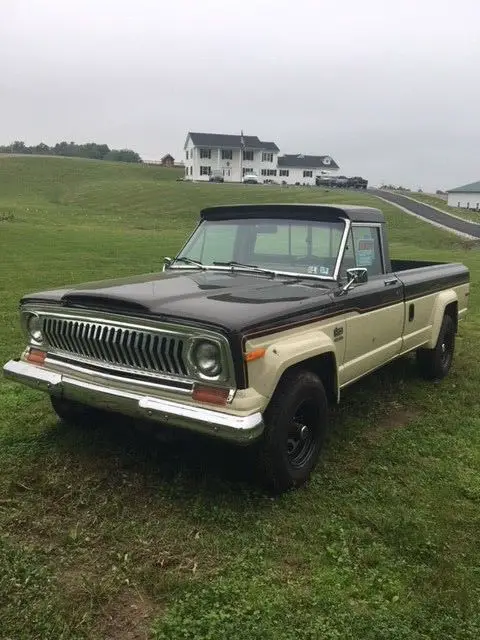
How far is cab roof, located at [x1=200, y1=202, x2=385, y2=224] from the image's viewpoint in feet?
16.2

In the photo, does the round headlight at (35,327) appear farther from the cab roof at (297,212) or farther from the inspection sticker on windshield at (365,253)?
the inspection sticker on windshield at (365,253)

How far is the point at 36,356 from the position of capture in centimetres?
432

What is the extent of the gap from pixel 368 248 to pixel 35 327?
9.29 feet

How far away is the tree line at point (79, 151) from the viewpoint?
119m

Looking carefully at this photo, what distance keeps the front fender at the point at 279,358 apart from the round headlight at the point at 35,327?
1738 mm

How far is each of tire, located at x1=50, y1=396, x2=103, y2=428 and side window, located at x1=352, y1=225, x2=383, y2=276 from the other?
8.07ft

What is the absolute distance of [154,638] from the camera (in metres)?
2.64

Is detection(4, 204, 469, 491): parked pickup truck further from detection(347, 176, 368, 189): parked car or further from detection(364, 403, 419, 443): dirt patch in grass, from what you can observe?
detection(347, 176, 368, 189): parked car

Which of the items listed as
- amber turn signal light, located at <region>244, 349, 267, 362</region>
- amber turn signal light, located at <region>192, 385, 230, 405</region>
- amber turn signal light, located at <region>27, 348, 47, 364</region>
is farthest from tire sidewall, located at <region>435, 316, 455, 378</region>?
amber turn signal light, located at <region>27, 348, 47, 364</region>

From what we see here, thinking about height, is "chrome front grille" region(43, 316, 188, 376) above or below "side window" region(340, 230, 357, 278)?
below

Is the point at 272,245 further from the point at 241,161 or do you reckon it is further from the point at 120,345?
the point at 241,161

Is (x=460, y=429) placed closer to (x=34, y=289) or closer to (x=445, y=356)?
(x=445, y=356)

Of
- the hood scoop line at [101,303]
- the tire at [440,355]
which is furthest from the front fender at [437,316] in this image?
the hood scoop line at [101,303]

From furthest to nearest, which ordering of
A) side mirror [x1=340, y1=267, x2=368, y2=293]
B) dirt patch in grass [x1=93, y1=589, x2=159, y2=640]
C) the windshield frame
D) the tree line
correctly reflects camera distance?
the tree line → the windshield frame → side mirror [x1=340, y1=267, x2=368, y2=293] → dirt patch in grass [x1=93, y1=589, x2=159, y2=640]
